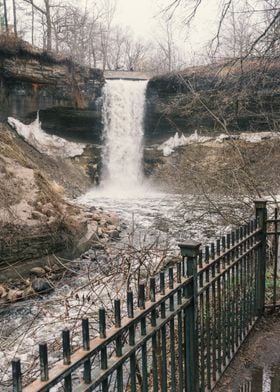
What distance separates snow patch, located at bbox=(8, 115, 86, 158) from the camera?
75.7 ft

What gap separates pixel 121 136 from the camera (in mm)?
25719

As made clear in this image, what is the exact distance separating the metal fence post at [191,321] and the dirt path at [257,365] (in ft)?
2.19

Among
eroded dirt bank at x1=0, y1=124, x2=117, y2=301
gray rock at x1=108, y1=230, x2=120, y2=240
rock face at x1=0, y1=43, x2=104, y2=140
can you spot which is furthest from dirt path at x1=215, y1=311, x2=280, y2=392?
rock face at x1=0, y1=43, x2=104, y2=140

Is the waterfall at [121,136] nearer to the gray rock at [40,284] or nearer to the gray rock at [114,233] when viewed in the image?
the gray rock at [114,233]

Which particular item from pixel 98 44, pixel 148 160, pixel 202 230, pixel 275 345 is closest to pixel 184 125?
pixel 148 160

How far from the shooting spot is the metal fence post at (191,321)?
2.75 m

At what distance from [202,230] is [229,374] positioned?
723 cm

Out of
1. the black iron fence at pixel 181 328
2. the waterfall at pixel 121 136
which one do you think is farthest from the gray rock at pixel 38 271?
the waterfall at pixel 121 136

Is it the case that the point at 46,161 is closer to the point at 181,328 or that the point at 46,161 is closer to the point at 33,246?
the point at 33,246

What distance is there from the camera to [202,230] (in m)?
10.8

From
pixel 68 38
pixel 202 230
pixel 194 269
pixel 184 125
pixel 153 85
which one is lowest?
pixel 202 230

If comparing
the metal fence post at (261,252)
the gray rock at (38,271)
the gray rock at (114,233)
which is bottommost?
the gray rock at (38,271)

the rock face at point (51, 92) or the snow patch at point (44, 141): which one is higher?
the rock face at point (51, 92)

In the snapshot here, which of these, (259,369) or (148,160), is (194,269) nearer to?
(259,369)
